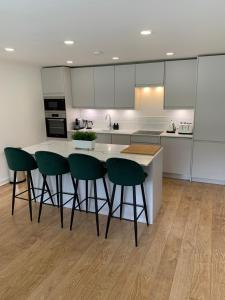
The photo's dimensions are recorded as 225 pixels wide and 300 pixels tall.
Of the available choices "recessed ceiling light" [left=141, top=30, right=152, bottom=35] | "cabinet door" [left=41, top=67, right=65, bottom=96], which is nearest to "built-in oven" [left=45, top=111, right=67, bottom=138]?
"cabinet door" [left=41, top=67, right=65, bottom=96]

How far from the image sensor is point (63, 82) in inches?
205

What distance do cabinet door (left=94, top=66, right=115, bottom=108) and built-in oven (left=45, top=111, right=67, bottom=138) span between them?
0.92 m

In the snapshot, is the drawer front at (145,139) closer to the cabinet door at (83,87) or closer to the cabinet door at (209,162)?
the cabinet door at (209,162)

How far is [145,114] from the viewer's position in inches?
209

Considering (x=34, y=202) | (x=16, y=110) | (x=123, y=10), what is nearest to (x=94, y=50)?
(x=123, y=10)

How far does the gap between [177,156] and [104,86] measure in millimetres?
2222

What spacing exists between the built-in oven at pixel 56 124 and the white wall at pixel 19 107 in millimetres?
148

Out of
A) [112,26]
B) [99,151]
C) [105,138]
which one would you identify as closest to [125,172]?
[99,151]

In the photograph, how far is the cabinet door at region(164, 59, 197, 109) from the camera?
4406mm

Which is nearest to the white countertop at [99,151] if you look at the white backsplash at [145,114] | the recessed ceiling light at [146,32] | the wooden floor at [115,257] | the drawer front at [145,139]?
the wooden floor at [115,257]

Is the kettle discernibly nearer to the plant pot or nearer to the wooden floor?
the wooden floor

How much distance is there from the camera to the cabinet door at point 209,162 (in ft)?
14.0

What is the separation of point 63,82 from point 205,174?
3.63m

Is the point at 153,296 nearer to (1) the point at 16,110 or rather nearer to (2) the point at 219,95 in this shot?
(2) the point at 219,95
